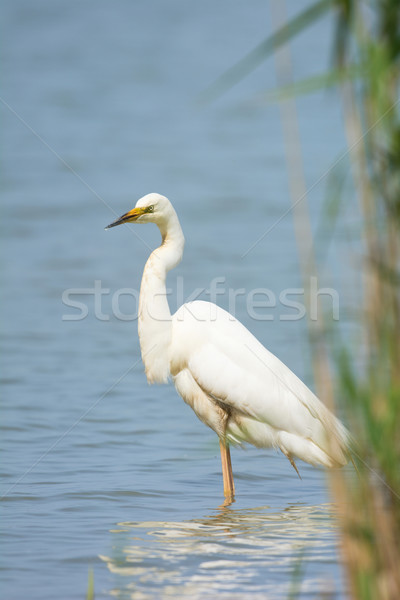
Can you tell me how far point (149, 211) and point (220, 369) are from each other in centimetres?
103

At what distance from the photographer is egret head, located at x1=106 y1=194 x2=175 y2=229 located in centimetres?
529

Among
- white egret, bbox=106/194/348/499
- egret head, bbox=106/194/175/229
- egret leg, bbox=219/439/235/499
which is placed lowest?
egret leg, bbox=219/439/235/499

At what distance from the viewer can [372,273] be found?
2.18m

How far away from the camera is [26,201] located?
1703 centimetres

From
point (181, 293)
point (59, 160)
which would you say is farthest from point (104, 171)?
point (181, 293)

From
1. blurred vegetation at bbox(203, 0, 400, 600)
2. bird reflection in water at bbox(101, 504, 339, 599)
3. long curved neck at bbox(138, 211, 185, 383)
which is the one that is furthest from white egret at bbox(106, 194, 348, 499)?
blurred vegetation at bbox(203, 0, 400, 600)

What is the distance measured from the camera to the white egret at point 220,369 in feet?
17.1

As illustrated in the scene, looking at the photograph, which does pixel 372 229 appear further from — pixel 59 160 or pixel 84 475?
pixel 59 160

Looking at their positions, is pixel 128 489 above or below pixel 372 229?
below

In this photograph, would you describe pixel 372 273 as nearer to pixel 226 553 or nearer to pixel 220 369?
pixel 226 553

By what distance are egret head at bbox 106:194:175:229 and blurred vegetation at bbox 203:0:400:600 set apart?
10.0 feet

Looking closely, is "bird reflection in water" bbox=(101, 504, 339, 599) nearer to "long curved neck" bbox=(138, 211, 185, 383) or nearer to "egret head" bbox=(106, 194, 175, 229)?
"long curved neck" bbox=(138, 211, 185, 383)

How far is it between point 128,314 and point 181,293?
2.67 feet

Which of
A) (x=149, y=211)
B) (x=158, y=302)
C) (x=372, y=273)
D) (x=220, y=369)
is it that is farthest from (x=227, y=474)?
(x=372, y=273)
